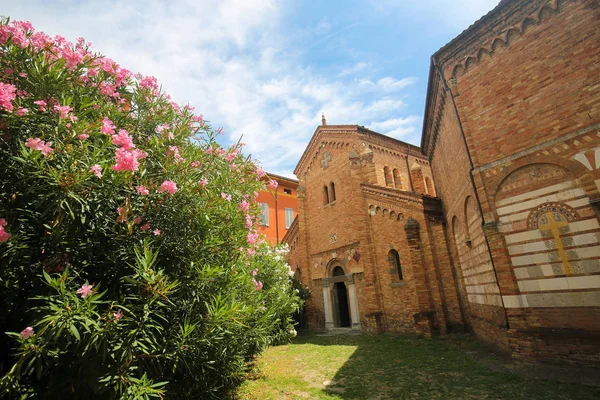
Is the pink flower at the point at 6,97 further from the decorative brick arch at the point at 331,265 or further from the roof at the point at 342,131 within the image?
the roof at the point at 342,131

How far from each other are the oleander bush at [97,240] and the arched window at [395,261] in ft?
33.4

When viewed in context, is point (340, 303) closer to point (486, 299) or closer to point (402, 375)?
point (486, 299)

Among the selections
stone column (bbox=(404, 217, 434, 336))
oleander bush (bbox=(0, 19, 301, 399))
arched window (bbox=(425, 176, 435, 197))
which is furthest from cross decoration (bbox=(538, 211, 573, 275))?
arched window (bbox=(425, 176, 435, 197))

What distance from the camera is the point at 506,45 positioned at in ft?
24.4

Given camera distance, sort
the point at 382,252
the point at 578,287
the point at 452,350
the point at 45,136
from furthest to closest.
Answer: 1. the point at 382,252
2. the point at 452,350
3. the point at 578,287
4. the point at 45,136

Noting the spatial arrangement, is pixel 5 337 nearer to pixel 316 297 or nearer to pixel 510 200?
pixel 510 200

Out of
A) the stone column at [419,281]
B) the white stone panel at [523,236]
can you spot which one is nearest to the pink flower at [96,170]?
the white stone panel at [523,236]

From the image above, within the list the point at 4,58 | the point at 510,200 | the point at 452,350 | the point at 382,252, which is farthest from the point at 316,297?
the point at 4,58

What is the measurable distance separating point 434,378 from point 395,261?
7.08m

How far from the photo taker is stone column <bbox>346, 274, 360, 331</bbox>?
14172mm

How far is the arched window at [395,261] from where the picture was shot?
1308cm

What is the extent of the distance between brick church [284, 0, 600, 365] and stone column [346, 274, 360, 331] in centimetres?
117

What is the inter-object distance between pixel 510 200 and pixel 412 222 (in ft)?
18.2

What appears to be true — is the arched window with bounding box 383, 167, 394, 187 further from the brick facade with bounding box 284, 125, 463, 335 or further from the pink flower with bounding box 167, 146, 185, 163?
the pink flower with bounding box 167, 146, 185, 163
